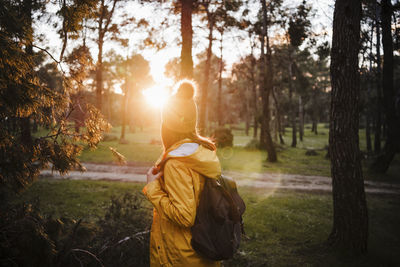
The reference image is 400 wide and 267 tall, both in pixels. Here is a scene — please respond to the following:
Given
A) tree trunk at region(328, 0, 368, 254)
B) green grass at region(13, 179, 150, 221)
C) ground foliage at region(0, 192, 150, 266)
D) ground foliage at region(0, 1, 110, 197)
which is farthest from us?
green grass at region(13, 179, 150, 221)

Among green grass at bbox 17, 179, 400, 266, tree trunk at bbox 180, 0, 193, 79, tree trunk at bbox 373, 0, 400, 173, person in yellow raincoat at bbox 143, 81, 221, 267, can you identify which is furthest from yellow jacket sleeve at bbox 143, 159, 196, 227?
tree trunk at bbox 373, 0, 400, 173

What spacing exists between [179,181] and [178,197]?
0.38 ft

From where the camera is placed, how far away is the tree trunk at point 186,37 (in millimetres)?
8820

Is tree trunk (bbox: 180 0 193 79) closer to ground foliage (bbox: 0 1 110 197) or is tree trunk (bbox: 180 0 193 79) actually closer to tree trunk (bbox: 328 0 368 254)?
tree trunk (bbox: 328 0 368 254)

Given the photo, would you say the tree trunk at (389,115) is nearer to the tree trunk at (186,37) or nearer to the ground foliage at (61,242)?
the tree trunk at (186,37)

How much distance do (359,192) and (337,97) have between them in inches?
65.7

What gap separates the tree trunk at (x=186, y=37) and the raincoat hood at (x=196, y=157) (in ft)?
23.8

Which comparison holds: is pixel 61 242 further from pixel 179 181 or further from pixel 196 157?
pixel 196 157

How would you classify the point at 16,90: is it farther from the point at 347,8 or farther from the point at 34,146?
the point at 347,8

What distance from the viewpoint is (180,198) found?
1764 mm

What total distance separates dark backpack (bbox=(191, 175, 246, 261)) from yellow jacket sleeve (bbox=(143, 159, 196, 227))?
11cm

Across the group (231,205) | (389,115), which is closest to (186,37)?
(231,205)

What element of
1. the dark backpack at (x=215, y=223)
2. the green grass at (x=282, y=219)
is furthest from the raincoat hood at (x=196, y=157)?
the green grass at (x=282, y=219)

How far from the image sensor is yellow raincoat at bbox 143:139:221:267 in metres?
1.77
